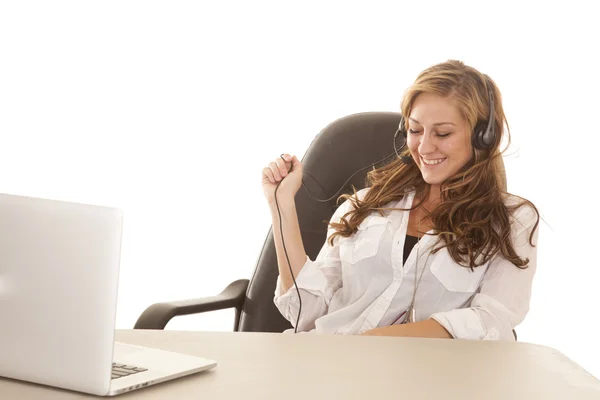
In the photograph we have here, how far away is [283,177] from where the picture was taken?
1866 millimetres

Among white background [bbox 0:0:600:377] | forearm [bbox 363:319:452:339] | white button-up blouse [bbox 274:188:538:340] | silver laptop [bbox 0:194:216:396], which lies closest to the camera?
silver laptop [bbox 0:194:216:396]

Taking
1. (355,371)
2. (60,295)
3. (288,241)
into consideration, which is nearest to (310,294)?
(288,241)

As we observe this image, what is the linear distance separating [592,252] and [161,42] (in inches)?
69.6

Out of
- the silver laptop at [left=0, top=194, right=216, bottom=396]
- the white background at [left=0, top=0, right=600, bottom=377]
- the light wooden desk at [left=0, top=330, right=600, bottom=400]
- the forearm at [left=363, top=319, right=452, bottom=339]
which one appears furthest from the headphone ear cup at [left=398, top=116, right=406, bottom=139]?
the silver laptop at [left=0, top=194, right=216, bottom=396]

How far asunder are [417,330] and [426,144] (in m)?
0.45

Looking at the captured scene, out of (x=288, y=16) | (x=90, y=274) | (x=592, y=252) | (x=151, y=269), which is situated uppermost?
(x=288, y=16)

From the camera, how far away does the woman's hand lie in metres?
1.83

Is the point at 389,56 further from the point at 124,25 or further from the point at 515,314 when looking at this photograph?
the point at 515,314

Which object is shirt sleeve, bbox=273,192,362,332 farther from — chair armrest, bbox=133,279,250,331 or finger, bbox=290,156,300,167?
finger, bbox=290,156,300,167

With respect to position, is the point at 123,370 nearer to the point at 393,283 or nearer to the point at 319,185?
the point at 393,283

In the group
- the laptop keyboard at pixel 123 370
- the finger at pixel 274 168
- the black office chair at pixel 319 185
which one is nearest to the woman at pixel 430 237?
the finger at pixel 274 168

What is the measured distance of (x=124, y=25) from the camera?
309 centimetres

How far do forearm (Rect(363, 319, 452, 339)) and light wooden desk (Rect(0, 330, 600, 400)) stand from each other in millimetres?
329

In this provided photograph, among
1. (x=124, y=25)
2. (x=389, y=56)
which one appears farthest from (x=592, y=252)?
(x=124, y=25)
